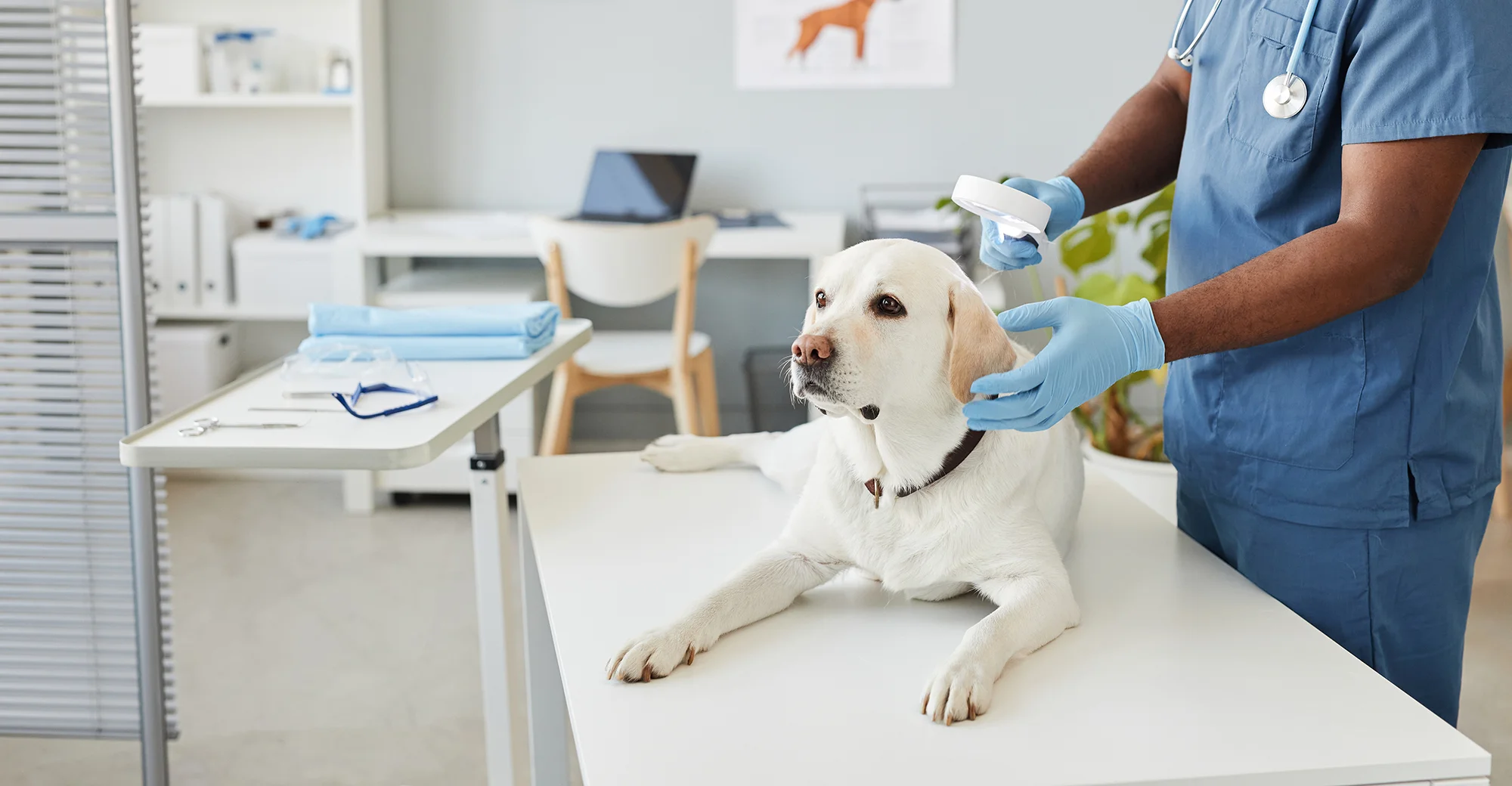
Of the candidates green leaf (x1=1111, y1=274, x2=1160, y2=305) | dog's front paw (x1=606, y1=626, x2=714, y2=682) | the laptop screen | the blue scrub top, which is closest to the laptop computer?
the laptop screen

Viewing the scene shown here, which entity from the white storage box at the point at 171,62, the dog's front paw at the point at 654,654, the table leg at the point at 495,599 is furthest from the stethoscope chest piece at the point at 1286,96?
the white storage box at the point at 171,62

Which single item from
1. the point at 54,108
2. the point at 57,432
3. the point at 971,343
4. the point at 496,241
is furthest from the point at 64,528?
the point at 496,241

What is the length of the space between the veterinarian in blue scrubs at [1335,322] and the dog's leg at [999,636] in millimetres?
157

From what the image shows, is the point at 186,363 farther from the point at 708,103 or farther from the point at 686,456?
the point at 686,456

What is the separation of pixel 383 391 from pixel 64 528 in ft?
2.27

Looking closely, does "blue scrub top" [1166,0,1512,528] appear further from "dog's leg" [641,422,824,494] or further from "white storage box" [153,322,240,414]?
"white storage box" [153,322,240,414]

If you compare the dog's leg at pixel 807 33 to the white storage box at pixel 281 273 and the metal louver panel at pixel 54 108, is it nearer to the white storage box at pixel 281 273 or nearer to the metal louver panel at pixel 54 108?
the white storage box at pixel 281 273

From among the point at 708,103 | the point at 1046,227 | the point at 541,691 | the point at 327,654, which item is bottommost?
the point at 327,654

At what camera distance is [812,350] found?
100 cm

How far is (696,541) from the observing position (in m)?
1.27

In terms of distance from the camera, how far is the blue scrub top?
107 cm

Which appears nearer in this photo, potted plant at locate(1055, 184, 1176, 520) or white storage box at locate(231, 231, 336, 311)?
potted plant at locate(1055, 184, 1176, 520)

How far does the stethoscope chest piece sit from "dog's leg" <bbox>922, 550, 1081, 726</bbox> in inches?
19.3

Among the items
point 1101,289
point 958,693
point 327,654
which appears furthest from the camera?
point 1101,289
